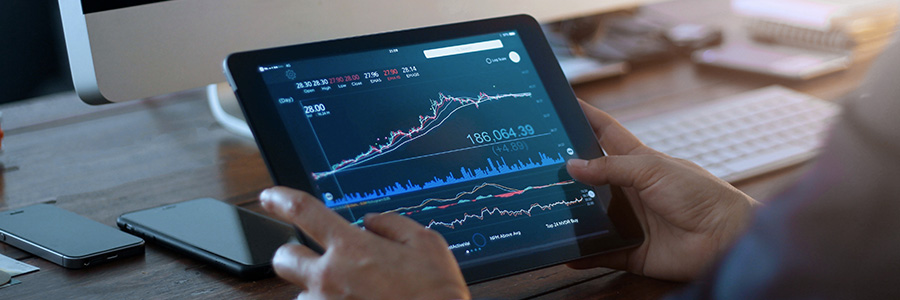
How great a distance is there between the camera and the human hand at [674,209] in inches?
31.6

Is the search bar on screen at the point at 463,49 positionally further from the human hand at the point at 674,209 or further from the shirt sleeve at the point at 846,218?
the shirt sleeve at the point at 846,218

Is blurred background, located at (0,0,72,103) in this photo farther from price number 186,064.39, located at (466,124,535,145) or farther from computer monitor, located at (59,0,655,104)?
price number 186,064.39, located at (466,124,535,145)

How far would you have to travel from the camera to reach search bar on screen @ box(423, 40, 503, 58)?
33.2 inches

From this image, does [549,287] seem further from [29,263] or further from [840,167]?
[29,263]

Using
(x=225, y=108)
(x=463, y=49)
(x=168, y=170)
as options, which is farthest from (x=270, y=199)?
(x=225, y=108)

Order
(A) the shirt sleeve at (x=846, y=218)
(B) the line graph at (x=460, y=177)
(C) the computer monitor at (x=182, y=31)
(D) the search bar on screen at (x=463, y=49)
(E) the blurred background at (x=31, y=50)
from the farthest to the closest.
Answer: (E) the blurred background at (x=31, y=50), (C) the computer monitor at (x=182, y=31), (D) the search bar on screen at (x=463, y=49), (B) the line graph at (x=460, y=177), (A) the shirt sleeve at (x=846, y=218)

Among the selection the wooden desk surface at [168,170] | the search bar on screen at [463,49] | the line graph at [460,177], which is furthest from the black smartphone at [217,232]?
the search bar on screen at [463,49]

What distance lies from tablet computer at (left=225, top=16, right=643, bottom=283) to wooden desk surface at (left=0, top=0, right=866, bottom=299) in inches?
2.5

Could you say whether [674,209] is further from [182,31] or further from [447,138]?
[182,31]

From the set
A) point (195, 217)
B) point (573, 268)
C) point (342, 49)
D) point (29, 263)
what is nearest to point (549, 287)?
point (573, 268)

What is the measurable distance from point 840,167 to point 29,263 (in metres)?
0.75

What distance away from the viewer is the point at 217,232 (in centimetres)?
88

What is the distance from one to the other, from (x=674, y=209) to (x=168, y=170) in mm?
683

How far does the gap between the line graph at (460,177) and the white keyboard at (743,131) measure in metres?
0.33
